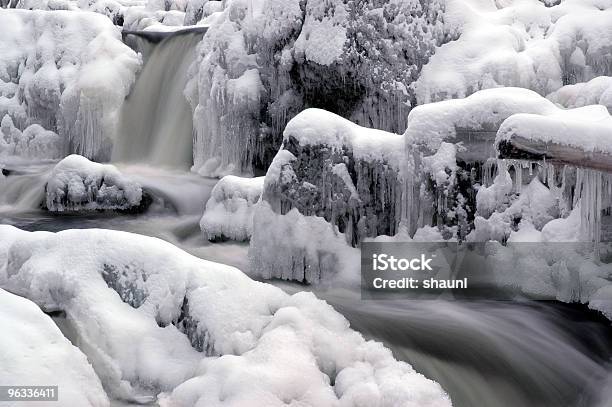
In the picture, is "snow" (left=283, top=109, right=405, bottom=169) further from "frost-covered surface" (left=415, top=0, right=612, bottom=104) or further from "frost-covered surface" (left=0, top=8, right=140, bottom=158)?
"frost-covered surface" (left=0, top=8, right=140, bottom=158)

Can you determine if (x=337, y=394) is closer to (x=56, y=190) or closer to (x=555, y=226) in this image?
(x=555, y=226)

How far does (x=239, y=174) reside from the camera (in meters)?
10.7

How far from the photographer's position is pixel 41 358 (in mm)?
3123

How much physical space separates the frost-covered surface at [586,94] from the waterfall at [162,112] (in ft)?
22.1

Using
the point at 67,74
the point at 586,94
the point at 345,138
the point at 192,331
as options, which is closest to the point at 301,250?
the point at 345,138

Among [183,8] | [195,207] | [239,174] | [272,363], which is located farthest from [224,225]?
[183,8]

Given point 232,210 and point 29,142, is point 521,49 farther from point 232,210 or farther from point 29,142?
point 29,142

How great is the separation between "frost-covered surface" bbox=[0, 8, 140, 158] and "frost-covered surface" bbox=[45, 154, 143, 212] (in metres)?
2.96

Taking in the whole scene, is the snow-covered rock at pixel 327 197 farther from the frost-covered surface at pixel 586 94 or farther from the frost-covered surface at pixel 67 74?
the frost-covered surface at pixel 67 74

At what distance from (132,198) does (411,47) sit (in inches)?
197

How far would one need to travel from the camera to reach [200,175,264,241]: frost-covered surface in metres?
7.85

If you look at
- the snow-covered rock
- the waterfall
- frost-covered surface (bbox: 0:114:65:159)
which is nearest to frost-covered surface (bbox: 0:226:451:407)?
the snow-covered rock

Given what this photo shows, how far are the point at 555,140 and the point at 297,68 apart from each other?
6.36 metres

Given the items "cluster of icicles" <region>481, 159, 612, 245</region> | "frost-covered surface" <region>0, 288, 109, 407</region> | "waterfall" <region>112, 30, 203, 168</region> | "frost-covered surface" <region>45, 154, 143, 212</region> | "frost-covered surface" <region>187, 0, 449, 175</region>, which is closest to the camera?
"frost-covered surface" <region>0, 288, 109, 407</region>
